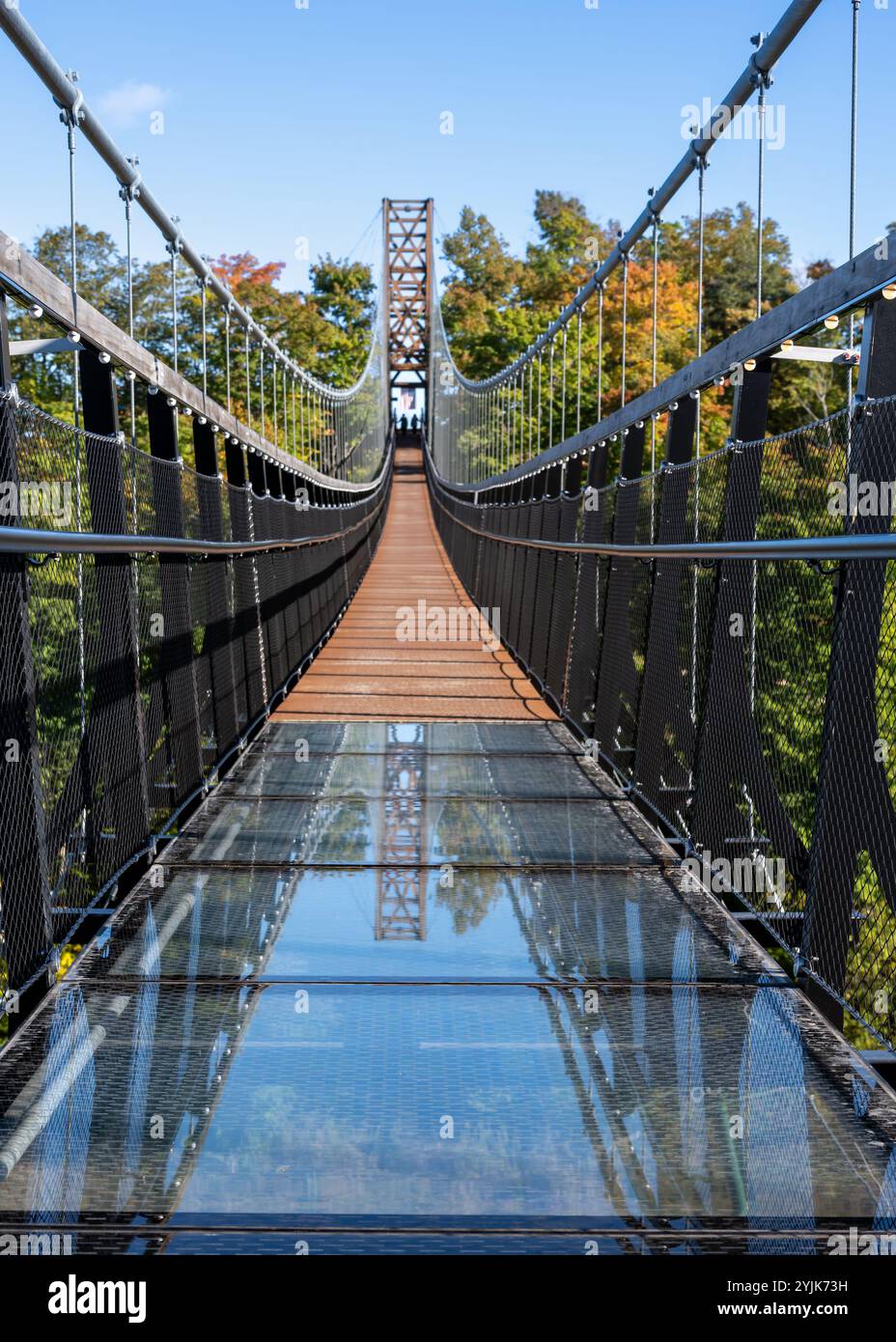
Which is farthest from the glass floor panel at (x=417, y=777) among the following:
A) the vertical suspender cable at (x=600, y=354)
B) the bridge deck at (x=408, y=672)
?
the vertical suspender cable at (x=600, y=354)

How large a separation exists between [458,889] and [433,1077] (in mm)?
1454

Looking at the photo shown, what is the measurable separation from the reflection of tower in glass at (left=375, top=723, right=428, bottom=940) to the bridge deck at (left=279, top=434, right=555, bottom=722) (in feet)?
5.19

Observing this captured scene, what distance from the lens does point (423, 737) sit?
762cm

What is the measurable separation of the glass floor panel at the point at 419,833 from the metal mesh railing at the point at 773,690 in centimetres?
20

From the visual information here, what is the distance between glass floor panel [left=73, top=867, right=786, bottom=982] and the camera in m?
3.40

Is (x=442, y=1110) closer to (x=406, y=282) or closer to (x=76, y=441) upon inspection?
(x=76, y=441)

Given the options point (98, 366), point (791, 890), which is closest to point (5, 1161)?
point (791, 890)

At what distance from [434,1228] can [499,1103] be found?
46 cm

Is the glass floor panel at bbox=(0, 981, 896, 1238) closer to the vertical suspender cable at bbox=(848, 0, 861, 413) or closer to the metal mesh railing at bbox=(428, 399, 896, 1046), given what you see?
the metal mesh railing at bbox=(428, 399, 896, 1046)

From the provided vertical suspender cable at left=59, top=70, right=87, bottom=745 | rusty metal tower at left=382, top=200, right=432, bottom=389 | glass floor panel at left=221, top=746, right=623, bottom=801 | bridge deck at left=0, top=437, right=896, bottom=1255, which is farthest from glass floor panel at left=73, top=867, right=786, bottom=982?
rusty metal tower at left=382, top=200, right=432, bottom=389

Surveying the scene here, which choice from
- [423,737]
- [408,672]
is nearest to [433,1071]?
[423,737]

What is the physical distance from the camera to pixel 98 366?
4.46 meters
